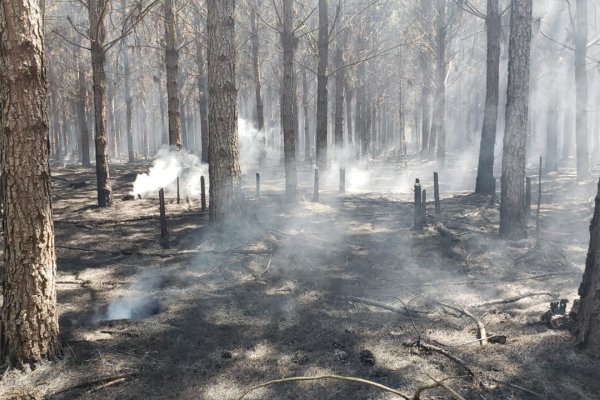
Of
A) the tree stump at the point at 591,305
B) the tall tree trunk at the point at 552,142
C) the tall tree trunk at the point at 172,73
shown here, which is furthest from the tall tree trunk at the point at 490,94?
the tree stump at the point at 591,305

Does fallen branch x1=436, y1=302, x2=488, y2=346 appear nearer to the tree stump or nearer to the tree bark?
the tree stump

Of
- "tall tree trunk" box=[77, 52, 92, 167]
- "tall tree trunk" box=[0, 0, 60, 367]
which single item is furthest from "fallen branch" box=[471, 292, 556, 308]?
"tall tree trunk" box=[77, 52, 92, 167]

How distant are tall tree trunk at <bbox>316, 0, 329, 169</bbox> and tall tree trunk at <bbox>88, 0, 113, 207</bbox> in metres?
7.16

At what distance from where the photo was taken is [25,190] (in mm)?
4309

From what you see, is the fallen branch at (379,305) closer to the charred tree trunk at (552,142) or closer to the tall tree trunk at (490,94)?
the tall tree trunk at (490,94)

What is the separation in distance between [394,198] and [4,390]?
13279 mm

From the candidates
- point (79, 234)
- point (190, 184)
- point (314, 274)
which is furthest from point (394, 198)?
point (79, 234)

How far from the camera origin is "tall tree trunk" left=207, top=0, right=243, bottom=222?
29.8ft

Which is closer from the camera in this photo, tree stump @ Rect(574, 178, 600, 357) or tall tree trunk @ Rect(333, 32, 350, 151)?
tree stump @ Rect(574, 178, 600, 357)

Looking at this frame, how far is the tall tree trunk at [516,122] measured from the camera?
9.16 metres

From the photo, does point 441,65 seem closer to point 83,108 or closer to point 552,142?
point 552,142

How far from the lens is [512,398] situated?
4066 millimetres

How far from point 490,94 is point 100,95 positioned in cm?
1122

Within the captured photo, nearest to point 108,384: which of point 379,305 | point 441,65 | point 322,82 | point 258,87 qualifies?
point 379,305
